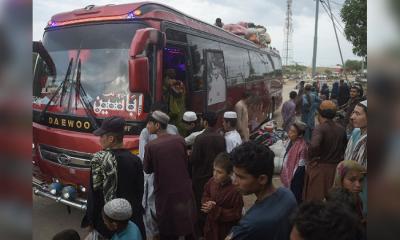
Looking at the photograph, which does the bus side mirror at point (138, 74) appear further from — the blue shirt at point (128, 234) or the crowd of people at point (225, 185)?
the blue shirt at point (128, 234)

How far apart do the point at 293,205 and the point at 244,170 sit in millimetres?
319


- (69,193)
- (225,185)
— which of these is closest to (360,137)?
(225,185)

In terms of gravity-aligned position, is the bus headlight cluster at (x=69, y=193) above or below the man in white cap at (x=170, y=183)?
below

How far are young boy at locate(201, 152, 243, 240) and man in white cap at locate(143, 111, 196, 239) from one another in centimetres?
45

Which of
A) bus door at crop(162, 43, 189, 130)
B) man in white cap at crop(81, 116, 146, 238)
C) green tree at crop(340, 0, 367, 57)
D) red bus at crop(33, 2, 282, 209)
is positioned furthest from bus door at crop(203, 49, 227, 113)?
green tree at crop(340, 0, 367, 57)

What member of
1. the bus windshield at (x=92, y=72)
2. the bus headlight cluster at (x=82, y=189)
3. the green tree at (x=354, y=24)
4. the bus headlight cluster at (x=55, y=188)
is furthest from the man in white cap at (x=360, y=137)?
the green tree at (x=354, y=24)

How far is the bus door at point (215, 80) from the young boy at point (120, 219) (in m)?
4.06

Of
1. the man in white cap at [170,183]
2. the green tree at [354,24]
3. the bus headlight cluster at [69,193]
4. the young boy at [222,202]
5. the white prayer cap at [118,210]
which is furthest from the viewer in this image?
the green tree at [354,24]

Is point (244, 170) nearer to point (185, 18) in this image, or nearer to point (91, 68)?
point (91, 68)

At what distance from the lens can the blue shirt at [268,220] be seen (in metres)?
1.83

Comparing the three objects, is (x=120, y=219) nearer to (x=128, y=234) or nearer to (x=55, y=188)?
(x=128, y=234)

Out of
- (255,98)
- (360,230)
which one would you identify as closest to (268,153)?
(360,230)

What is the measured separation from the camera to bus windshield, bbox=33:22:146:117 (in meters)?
4.87

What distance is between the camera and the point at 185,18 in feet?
21.1
